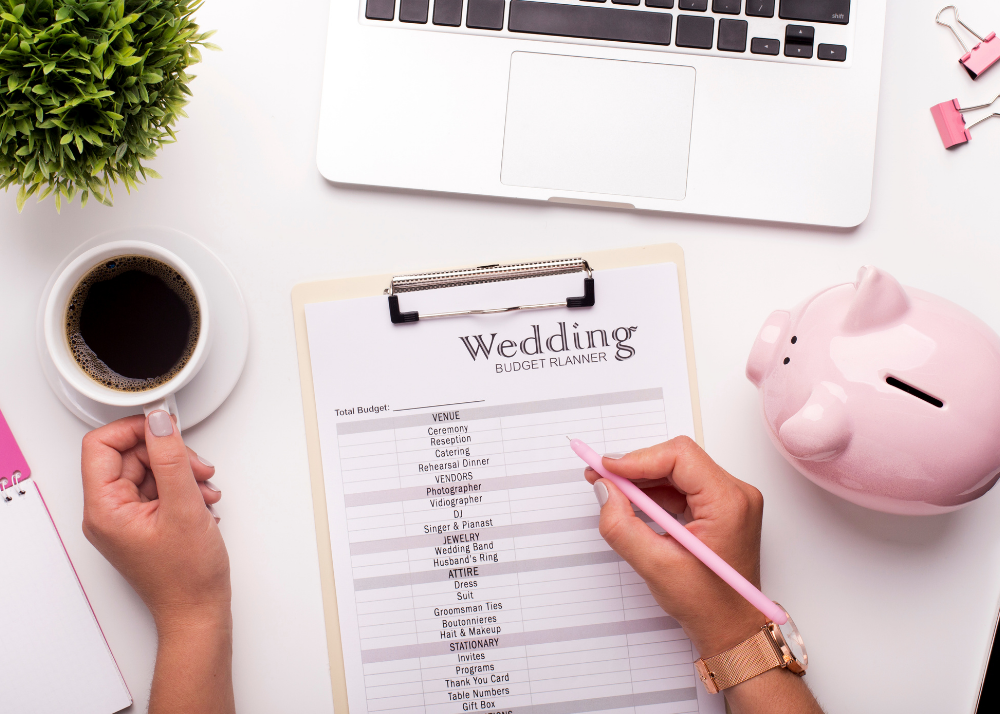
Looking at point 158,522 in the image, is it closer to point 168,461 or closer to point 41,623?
point 168,461

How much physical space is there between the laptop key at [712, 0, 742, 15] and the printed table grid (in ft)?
1.35

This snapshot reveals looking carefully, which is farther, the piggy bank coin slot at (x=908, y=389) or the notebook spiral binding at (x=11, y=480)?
the notebook spiral binding at (x=11, y=480)

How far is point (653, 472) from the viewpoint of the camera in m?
0.61

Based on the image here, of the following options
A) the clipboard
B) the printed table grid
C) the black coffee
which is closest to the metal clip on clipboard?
the clipboard

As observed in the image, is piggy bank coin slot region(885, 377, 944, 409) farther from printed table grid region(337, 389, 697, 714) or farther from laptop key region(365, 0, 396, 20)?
laptop key region(365, 0, 396, 20)

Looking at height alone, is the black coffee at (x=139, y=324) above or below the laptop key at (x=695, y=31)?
below

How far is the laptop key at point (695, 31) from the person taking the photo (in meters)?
0.65

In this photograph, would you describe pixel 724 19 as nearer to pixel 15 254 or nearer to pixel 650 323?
pixel 650 323

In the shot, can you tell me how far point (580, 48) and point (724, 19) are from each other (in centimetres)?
15

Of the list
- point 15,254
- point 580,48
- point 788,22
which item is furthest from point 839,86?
point 15,254

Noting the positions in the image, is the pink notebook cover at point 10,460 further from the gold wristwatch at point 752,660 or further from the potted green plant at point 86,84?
the gold wristwatch at point 752,660

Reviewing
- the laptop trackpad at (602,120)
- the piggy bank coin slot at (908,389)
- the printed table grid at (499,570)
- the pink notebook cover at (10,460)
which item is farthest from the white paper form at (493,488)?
the pink notebook cover at (10,460)

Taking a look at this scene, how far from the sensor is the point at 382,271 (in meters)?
0.70

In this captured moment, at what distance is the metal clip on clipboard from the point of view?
26.8 inches
